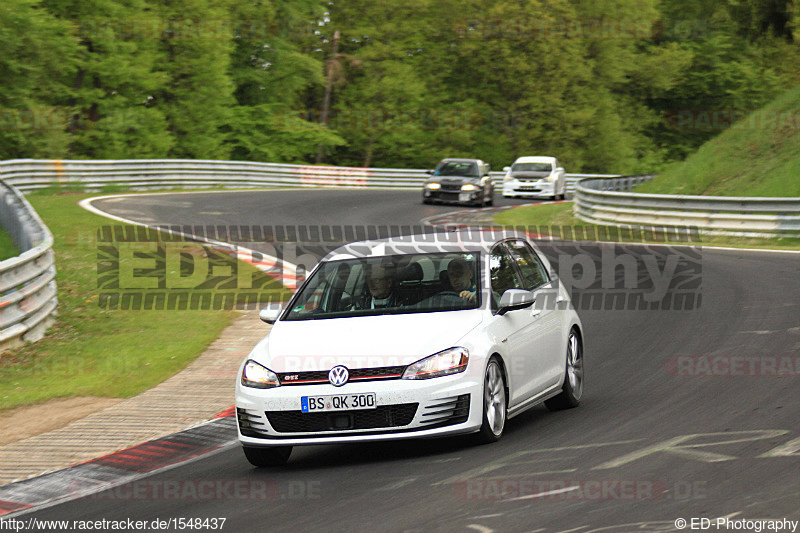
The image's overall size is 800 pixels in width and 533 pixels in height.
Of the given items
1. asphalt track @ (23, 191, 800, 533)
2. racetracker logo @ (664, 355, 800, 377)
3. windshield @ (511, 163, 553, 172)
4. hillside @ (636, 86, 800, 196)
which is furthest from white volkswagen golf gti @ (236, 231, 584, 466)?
windshield @ (511, 163, 553, 172)

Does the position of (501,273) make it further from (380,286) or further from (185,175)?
(185,175)

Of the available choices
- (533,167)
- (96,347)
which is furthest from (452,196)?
(96,347)

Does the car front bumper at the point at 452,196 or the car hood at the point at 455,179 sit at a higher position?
the car hood at the point at 455,179

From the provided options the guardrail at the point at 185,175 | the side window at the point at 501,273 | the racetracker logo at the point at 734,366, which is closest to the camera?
the side window at the point at 501,273

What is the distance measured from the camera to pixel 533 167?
146 ft

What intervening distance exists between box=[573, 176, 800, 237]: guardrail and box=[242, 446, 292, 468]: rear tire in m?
18.7

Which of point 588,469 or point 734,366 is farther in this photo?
point 734,366

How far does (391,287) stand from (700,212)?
19078 mm

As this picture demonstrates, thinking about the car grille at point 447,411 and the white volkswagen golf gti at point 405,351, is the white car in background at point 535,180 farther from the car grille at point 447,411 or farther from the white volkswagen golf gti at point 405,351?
the car grille at point 447,411

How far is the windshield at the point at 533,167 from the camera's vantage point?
145 ft

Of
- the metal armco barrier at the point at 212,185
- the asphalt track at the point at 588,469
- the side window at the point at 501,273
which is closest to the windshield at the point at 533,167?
the metal armco barrier at the point at 212,185

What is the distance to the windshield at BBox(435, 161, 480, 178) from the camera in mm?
38469

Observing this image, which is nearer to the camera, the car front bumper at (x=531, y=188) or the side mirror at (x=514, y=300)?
the side mirror at (x=514, y=300)

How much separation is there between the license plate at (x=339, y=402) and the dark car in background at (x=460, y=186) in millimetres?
29950
